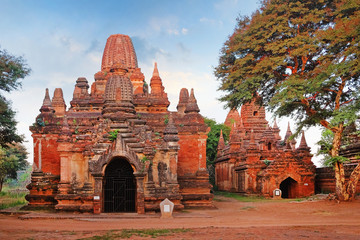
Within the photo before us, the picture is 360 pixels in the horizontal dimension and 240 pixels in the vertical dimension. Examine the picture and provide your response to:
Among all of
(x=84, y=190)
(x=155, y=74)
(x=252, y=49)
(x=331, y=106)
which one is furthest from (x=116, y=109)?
(x=331, y=106)

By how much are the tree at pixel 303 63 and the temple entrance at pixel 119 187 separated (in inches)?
342

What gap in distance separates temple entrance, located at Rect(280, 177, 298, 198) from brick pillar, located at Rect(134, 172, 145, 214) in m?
15.1

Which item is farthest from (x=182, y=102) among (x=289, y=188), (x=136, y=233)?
(x=136, y=233)

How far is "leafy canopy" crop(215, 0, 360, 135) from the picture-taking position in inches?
770

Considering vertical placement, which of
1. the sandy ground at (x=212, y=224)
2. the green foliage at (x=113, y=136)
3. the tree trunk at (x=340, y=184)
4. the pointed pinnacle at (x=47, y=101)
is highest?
the pointed pinnacle at (x=47, y=101)

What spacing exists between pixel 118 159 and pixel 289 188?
16.5m

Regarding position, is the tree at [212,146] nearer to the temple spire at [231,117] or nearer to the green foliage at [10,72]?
the temple spire at [231,117]

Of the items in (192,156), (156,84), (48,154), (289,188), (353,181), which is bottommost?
(289,188)

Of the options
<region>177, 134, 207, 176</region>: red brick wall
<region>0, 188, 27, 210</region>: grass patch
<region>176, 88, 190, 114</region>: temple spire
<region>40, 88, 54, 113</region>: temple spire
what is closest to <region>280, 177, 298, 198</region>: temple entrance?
<region>176, 88, 190, 114</region>: temple spire

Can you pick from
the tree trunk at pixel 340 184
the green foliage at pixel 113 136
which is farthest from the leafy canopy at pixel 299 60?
the green foliage at pixel 113 136

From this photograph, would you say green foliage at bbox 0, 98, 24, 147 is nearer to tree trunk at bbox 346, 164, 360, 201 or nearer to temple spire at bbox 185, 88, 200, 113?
temple spire at bbox 185, 88, 200, 113

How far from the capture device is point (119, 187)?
17.9m

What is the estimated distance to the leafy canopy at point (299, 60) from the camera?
19.5 m

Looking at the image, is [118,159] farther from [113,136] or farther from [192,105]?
[192,105]
